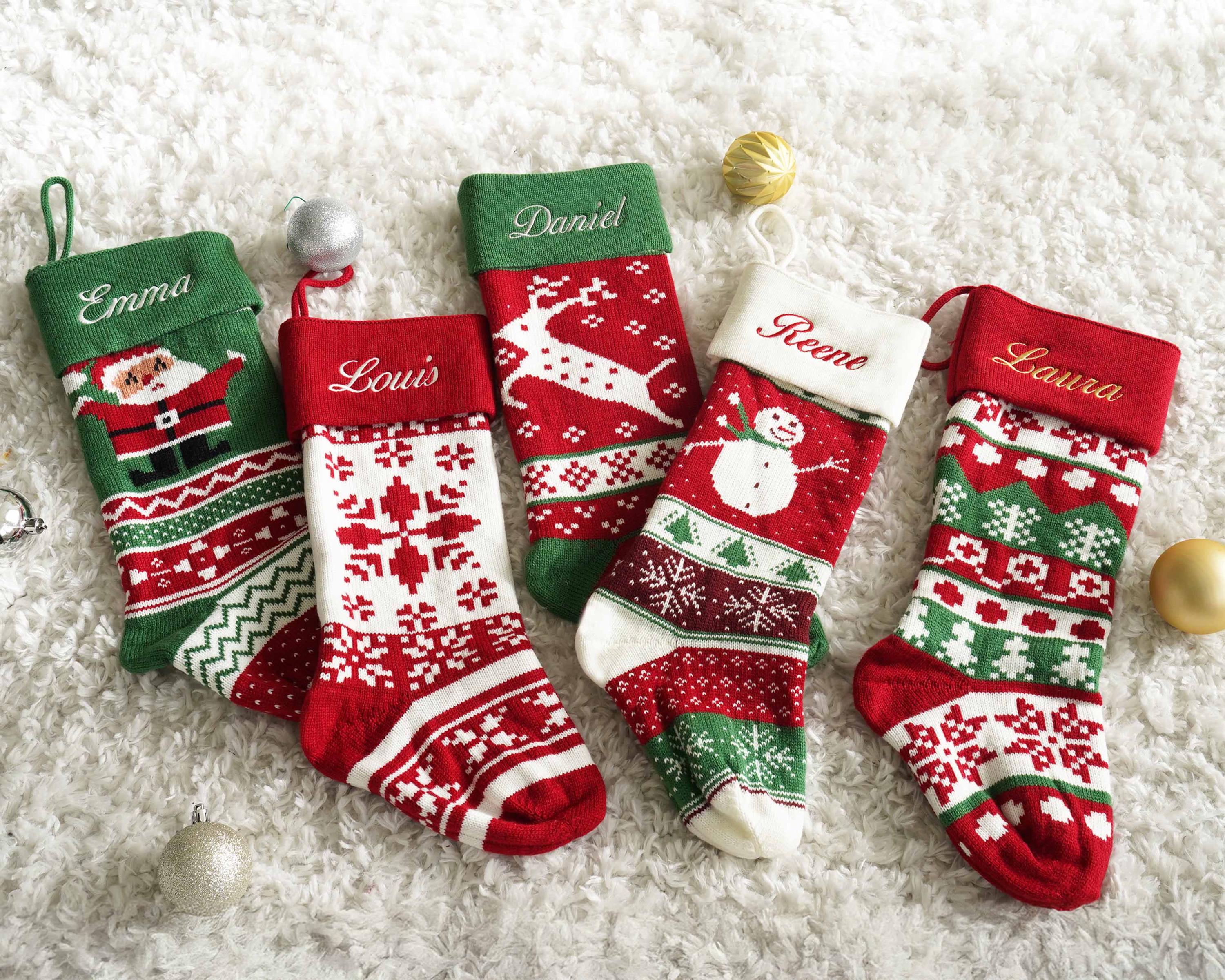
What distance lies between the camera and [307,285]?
6.01 ft

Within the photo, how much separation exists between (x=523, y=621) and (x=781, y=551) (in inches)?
17.3

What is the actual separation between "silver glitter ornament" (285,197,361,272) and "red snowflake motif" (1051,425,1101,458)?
126cm

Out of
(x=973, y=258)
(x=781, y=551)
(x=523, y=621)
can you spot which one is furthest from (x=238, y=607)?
(x=973, y=258)

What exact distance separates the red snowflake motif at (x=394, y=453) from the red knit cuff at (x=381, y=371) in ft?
0.12

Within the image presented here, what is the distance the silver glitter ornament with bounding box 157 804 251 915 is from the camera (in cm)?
140

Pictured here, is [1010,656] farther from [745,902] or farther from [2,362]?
[2,362]

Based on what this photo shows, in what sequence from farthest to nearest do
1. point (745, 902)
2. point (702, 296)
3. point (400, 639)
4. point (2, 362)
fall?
point (702, 296) → point (2, 362) → point (400, 639) → point (745, 902)

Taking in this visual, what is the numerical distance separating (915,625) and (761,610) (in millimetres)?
255

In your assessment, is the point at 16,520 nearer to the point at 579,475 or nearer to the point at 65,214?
the point at 65,214

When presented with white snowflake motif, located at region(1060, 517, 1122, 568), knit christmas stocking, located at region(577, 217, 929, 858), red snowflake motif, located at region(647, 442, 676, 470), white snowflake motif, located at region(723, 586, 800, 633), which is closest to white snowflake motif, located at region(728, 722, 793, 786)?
knit christmas stocking, located at region(577, 217, 929, 858)

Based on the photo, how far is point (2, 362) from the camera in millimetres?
1783

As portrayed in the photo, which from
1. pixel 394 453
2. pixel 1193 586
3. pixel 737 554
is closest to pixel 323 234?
pixel 394 453

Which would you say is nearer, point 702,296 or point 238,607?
point 238,607

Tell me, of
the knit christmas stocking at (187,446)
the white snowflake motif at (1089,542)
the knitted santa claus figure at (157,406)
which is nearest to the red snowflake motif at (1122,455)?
the white snowflake motif at (1089,542)
